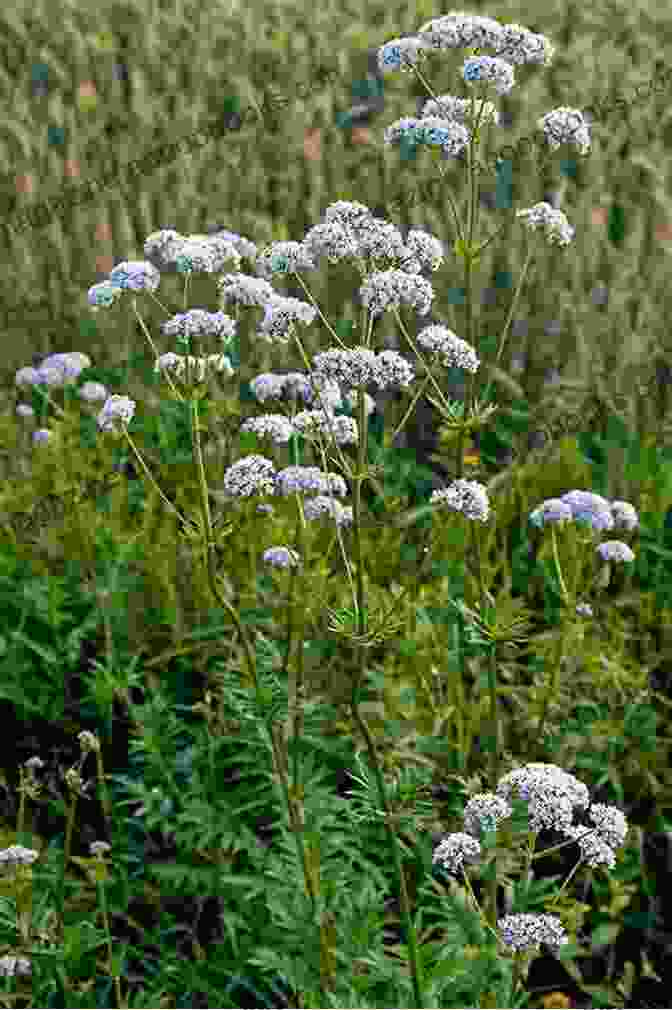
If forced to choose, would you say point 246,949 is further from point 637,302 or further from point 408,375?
point 637,302

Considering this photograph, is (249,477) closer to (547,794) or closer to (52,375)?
(547,794)

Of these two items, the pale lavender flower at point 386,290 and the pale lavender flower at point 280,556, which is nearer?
the pale lavender flower at point 386,290

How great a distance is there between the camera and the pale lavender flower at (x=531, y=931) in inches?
84.6

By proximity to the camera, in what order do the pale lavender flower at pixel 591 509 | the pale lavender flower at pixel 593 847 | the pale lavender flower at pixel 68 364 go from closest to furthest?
1. the pale lavender flower at pixel 593 847
2. the pale lavender flower at pixel 591 509
3. the pale lavender flower at pixel 68 364

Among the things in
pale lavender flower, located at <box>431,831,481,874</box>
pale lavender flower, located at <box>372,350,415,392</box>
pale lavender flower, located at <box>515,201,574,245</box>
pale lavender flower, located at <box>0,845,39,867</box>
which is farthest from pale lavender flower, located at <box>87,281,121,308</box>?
pale lavender flower, located at <box>431,831,481,874</box>

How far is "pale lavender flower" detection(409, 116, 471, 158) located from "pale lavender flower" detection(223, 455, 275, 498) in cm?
66

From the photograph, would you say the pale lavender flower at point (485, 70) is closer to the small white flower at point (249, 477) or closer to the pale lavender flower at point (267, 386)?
the pale lavender flower at point (267, 386)

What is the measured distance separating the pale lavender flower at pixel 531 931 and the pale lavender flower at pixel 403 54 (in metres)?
1.61

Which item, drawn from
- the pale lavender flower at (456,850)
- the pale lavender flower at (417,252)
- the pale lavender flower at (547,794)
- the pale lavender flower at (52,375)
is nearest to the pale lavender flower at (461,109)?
the pale lavender flower at (417,252)

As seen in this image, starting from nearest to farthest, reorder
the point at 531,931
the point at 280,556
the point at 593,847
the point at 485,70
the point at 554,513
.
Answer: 1. the point at 531,931
2. the point at 593,847
3. the point at 485,70
4. the point at 280,556
5. the point at 554,513

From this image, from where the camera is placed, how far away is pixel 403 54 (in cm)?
264

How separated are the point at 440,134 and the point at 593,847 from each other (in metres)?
1.29

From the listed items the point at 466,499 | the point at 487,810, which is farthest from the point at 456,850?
the point at 466,499

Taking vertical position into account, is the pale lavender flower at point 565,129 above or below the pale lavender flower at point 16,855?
above
